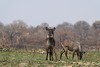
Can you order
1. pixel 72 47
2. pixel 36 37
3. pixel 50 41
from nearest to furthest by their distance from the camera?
pixel 50 41
pixel 72 47
pixel 36 37

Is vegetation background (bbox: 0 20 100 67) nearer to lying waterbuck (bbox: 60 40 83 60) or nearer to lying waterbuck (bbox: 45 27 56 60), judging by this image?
lying waterbuck (bbox: 60 40 83 60)

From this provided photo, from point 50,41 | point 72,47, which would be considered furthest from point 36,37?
point 50,41

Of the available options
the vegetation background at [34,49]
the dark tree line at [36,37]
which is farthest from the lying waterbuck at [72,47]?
the dark tree line at [36,37]

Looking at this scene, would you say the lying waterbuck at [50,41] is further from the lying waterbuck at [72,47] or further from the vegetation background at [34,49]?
the lying waterbuck at [72,47]

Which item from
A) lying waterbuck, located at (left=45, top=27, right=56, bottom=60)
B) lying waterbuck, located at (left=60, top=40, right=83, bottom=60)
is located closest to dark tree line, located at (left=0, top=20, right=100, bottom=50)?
lying waterbuck, located at (left=60, top=40, right=83, bottom=60)

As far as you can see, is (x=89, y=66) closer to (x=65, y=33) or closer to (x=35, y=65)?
(x=35, y=65)

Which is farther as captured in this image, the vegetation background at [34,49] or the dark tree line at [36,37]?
the dark tree line at [36,37]

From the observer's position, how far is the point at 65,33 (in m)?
95.8

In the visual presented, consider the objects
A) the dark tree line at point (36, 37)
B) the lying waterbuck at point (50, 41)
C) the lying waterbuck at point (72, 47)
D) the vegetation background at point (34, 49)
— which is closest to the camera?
the vegetation background at point (34, 49)

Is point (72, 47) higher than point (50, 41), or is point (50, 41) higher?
point (50, 41)

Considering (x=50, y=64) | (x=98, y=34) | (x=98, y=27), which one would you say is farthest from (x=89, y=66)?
(x=98, y=27)

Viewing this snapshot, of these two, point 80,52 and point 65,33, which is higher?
point 65,33

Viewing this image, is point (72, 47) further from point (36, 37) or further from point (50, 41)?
point (36, 37)

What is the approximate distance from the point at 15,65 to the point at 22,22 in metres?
117
